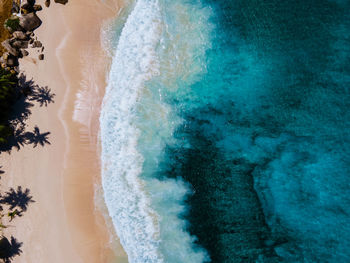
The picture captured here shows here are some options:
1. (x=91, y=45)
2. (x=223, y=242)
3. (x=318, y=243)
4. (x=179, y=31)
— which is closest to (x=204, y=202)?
(x=223, y=242)

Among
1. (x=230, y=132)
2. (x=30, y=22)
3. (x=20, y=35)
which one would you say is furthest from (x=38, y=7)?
(x=230, y=132)

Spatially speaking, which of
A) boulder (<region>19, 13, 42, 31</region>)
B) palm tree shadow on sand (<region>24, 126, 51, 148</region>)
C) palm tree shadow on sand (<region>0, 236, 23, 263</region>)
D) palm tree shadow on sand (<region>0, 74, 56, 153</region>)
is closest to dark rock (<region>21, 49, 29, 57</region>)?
boulder (<region>19, 13, 42, 31</region>)

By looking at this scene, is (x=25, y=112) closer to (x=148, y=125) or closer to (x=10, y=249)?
(x=148, y=125)

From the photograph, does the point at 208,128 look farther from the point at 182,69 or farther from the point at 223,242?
the point at 223,242

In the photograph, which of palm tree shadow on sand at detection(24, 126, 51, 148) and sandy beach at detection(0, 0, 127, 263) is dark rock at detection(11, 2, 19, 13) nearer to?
sandy beach at detection(0, 0, 127, 263)

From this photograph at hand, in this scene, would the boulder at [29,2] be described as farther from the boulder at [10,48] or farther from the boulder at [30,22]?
the boulder at [10,48]
